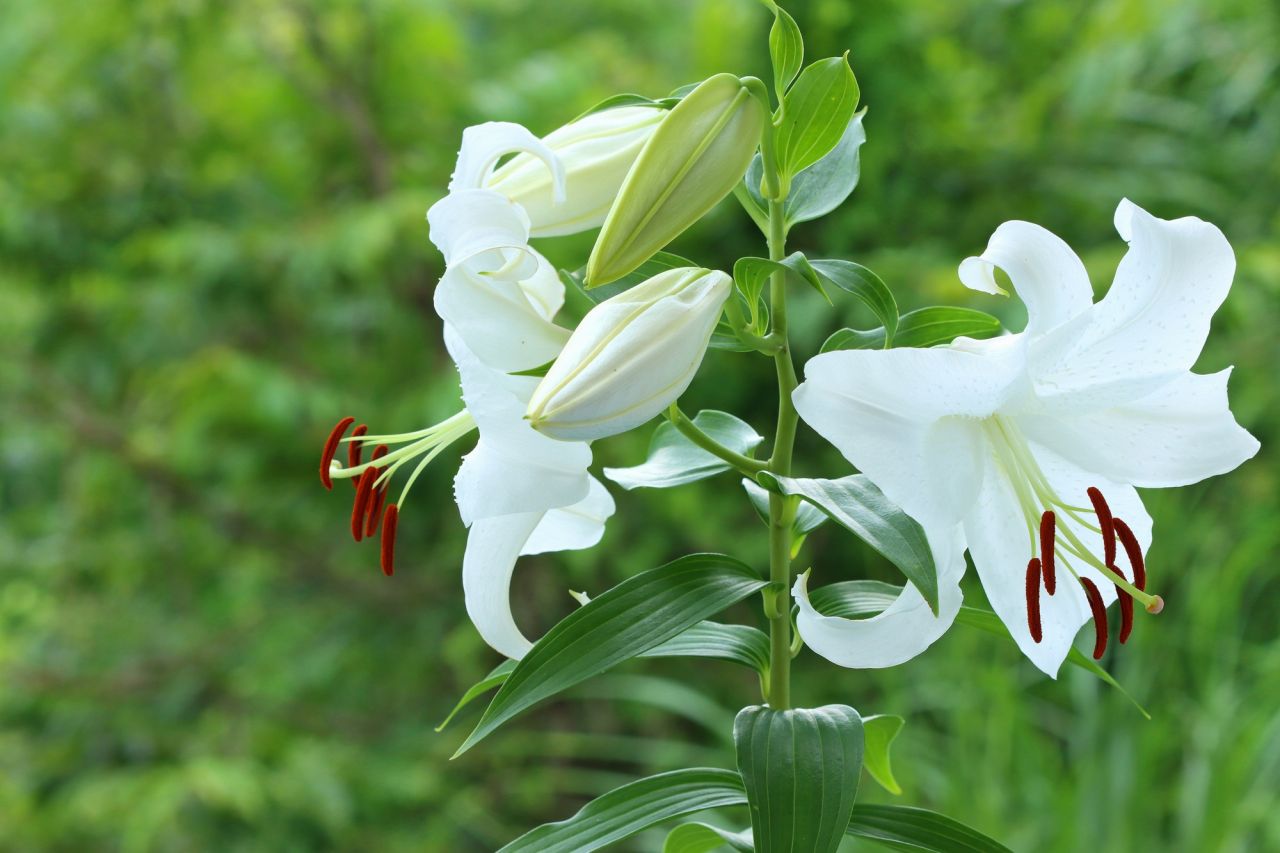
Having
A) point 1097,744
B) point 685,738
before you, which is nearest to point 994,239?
point 1097,744

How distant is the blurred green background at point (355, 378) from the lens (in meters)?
1.43

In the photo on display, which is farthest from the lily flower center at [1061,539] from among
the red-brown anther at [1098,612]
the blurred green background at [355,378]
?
the blurred green background at [355,378]

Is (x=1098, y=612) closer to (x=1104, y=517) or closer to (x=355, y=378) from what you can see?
(x=1104, y=517)

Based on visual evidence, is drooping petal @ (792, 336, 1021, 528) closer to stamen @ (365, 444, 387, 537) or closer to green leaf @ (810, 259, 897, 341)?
green leaf @ (810, 259, 897, 341)

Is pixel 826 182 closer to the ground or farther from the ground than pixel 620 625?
farther from the ground

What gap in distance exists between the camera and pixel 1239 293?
149 centimetres

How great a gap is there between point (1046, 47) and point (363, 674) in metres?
1.31

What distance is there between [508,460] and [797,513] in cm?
13

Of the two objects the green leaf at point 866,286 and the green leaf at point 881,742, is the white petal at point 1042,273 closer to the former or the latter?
the green leaf at point 866,286

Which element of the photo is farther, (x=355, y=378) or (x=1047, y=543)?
(x=355, y=378)

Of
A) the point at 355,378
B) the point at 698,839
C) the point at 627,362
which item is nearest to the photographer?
the point at 627,362

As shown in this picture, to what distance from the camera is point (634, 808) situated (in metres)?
0.41

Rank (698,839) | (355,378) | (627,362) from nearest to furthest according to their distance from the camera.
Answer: (627,362) → (698,839) → (355,378)

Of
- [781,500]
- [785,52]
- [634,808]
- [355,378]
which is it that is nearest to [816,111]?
[785,52]
